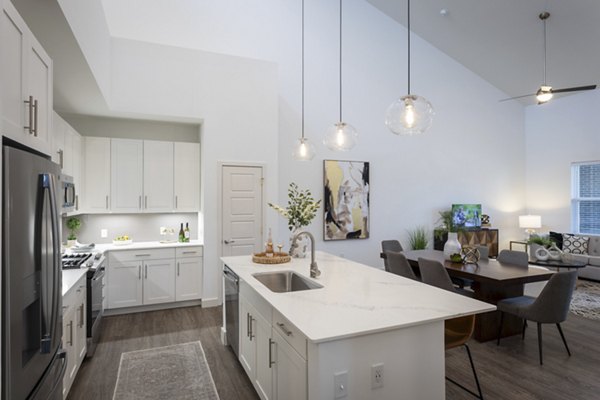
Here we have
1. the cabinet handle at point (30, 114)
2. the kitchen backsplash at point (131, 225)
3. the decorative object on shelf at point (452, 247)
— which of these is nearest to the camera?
the cabinet handle at point (30, 114)

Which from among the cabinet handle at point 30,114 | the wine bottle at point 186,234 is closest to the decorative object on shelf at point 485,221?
the wine bottle at point 186,234

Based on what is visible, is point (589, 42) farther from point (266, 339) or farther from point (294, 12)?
point (266, 339)

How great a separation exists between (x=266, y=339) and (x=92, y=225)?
3886 mm

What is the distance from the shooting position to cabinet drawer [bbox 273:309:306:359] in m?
1.83

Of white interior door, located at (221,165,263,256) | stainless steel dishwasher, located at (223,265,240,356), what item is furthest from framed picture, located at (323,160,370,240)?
stainless steel dishwasher, located at (223,265,240,356)

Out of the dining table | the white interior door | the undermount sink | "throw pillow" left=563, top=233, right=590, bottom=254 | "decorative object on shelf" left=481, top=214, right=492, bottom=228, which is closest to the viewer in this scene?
the undermount sink

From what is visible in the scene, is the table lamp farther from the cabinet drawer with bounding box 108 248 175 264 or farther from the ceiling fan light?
the cabinet drawer with bounding box 108 248 175 264

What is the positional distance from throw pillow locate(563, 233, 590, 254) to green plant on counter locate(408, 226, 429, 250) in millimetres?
2596

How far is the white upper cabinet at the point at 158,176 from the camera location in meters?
5.12

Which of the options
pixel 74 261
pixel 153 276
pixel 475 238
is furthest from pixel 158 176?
pixel 475 238

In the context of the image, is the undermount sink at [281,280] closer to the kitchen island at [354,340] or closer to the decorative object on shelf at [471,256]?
the kitchen island at [354,340]

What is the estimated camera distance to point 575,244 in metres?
6.87

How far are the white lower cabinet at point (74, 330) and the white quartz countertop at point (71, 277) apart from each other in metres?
0.04

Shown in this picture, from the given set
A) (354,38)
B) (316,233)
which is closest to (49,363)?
(316,233)
